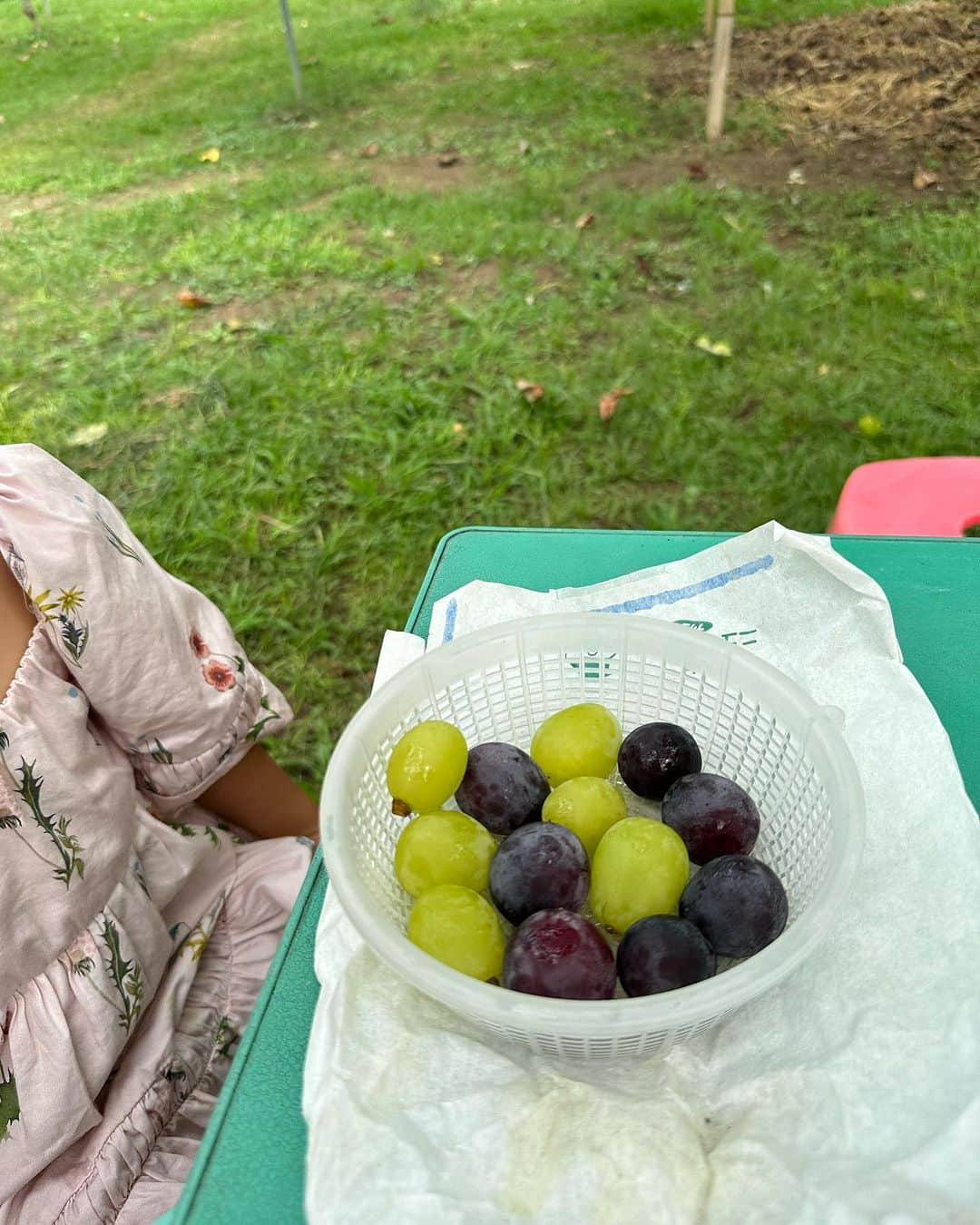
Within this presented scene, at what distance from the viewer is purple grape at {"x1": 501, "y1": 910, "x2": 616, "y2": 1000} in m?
0.54

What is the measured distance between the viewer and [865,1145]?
1.71 feet

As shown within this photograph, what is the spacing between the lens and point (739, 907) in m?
0.57

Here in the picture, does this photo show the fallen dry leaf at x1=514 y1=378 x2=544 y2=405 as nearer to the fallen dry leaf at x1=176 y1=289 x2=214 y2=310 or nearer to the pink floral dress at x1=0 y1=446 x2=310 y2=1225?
the fallen dry leaf at x1=176 y1=289 x2=214 y2=310

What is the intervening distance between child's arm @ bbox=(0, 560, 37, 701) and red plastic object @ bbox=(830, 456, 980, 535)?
1028 millimetres

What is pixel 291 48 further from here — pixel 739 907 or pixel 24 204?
pixel 739 907

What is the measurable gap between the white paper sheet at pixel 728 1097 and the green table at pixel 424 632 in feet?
0.14

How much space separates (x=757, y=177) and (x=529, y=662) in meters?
2.91

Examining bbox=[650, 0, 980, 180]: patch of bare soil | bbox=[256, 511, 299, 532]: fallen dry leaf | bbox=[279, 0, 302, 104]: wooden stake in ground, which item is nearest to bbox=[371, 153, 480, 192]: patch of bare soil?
bbox=[279, 0, 302, 104]: wooden stake in ground

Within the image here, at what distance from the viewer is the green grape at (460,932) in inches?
22.4

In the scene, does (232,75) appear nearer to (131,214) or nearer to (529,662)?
(131,214)

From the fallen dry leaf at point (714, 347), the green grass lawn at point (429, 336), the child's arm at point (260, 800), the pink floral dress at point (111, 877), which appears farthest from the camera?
the fallen dry leaf at point (714, 347)

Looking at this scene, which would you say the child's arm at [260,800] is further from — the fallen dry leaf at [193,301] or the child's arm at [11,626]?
the fallen dry leaf at [193,301]

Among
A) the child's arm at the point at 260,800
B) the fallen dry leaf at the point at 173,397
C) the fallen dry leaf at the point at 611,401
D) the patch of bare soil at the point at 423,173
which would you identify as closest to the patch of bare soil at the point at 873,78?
the patch of bare soil at the point at 423,173

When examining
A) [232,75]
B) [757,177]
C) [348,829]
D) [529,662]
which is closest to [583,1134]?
[348,829]
